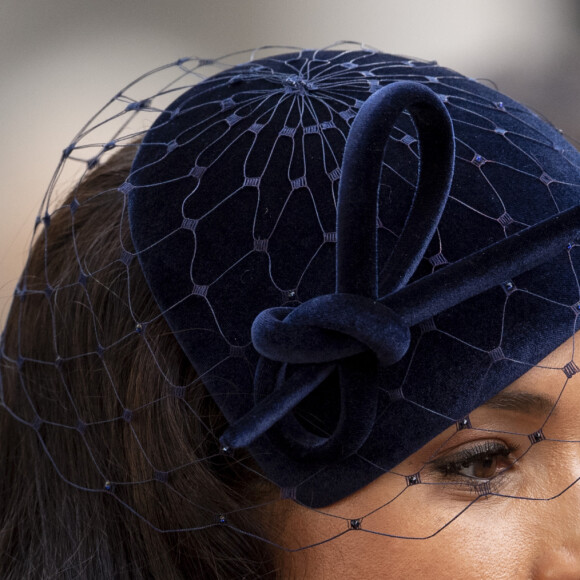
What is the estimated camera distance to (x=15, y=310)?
0.87m

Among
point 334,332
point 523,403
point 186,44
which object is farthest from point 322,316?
point 186,44

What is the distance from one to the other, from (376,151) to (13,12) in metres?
1.47

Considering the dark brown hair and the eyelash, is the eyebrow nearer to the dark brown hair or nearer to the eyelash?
the eyelash

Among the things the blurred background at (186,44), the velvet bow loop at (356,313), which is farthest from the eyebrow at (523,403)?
the blurred background at (186,44)

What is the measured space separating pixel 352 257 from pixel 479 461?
227 millimetres

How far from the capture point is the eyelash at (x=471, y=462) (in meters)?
0.63

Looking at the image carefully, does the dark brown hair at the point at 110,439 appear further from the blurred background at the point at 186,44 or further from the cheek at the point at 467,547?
the blurred background at the point at 186,44

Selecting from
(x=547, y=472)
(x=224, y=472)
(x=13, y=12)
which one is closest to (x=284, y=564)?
(x=224, y=472)

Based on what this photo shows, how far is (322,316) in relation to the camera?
1.69 ft

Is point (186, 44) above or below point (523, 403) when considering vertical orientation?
above

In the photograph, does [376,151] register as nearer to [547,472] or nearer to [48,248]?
[547,472]

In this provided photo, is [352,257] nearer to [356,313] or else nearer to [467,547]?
[356,313]

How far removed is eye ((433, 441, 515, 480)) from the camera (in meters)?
0.63

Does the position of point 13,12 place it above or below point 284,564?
above
